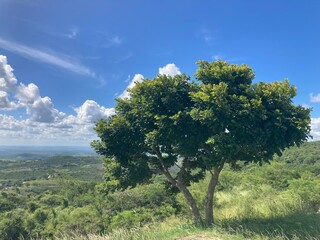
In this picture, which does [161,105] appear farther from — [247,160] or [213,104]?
[247,160]

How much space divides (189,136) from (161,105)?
52.7 inches

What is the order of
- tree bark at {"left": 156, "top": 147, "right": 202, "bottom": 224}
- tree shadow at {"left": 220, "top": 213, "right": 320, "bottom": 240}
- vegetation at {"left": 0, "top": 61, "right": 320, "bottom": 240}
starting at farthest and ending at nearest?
1. tree bark at {"left": 156, "top": 147, "right": 202, "bottom": 224}
2. vegetation at {"left": 0, "top": 61, "right": 320, "bottom": 240}
3. tree shadow at {"left": 220, "top": 213, "right": 320, "bottom": 240}

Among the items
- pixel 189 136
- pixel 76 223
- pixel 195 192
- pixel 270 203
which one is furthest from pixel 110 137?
pixel 76 223

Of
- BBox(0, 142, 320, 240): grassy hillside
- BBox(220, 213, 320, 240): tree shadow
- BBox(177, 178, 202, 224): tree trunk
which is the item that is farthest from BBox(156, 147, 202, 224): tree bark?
BBox(220, 213, 320, 240): tree shadow

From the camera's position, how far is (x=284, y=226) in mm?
8172

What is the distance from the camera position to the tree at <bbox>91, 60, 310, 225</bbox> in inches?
324

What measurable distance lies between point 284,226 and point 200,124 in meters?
3.62

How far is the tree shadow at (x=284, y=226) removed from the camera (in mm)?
7309

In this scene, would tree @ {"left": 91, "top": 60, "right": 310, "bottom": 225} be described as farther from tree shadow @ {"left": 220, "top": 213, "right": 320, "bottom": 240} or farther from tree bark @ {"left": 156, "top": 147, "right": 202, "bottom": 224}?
tree shadow @ {"left": 220, "top": 213, "right": 320, "bottom": 240}

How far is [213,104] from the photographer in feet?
26.8

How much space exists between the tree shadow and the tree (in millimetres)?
1461

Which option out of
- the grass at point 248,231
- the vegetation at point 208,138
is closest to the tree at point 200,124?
the vegetation at point 208,138

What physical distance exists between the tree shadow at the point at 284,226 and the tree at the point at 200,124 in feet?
4.79

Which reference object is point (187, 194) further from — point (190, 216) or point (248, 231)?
point (248, 231)
